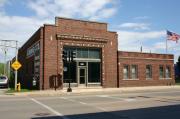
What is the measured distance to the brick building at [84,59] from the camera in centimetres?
3388

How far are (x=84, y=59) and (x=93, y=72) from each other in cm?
207

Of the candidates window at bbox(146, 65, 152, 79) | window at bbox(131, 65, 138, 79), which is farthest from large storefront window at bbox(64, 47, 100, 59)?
window at bbox(146, 65, 152, 79)

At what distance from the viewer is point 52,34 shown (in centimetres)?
3419

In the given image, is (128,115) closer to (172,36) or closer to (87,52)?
(87,52)

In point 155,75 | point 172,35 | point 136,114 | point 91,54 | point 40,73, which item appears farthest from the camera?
point 172,35

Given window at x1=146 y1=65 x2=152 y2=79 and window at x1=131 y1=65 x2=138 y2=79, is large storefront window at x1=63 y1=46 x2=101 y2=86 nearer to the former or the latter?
window at x1=131 y1=65 x2=138 y2=79

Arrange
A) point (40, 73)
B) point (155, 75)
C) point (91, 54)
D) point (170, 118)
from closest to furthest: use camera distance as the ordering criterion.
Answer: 1. point (170, 118)
2. point (40, 73)
3. point (91, 54)
4. point (155, 75)

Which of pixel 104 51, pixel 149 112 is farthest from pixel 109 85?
pixel 149 112

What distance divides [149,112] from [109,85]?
23.6 meters

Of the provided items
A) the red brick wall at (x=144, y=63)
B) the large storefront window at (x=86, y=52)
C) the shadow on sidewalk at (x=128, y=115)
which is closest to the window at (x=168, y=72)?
the red brick wall at (x=144, y=63)

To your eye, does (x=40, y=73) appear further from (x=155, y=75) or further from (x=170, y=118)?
(x=170, y=118)

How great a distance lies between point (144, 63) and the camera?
136ft

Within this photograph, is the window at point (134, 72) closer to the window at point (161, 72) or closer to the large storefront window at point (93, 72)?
the window at point (161, 72)

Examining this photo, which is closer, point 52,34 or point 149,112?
point 149,112
